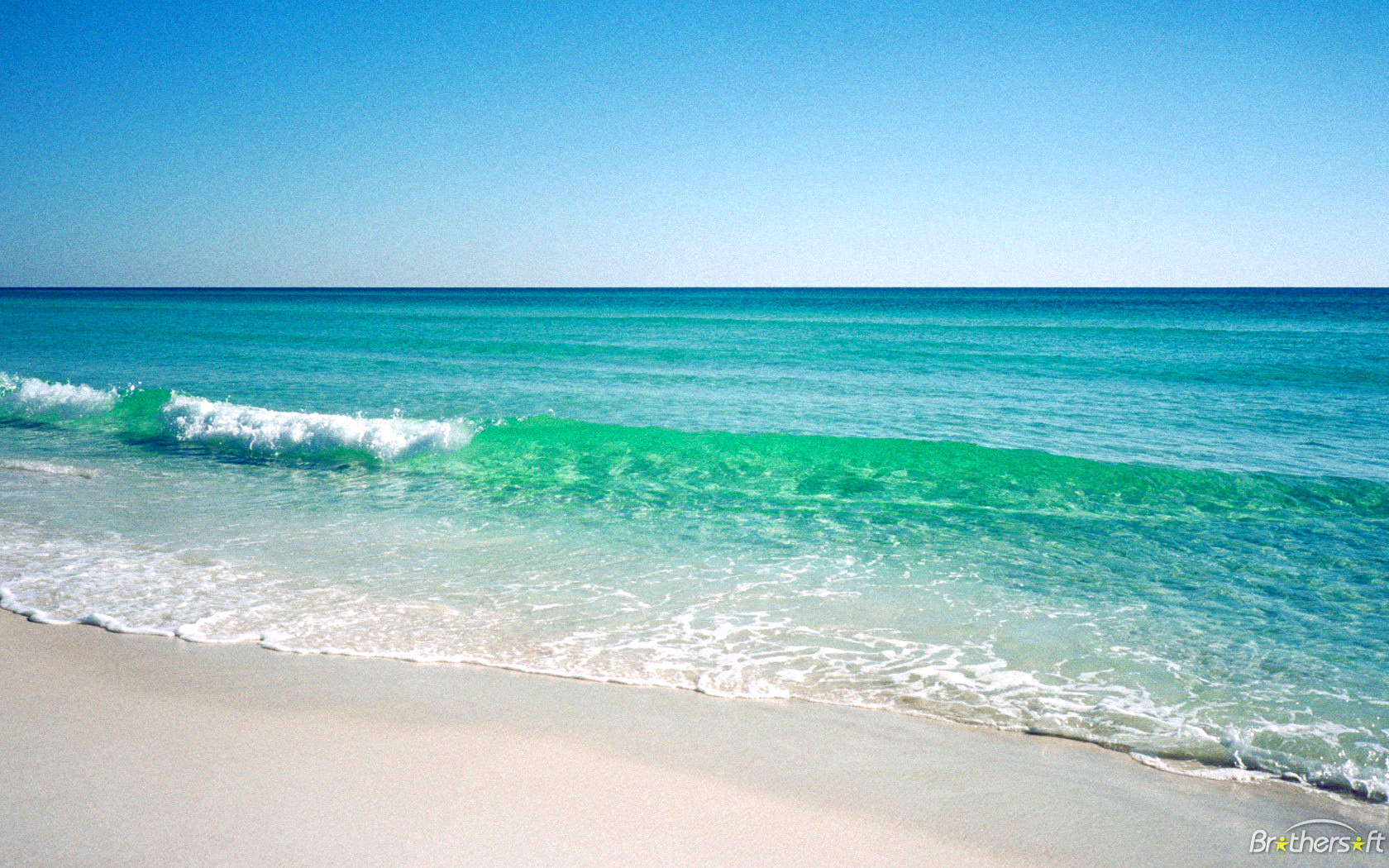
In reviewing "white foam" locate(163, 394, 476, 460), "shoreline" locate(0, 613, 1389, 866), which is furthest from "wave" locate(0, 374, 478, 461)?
"shoreline" locate(0, 613, 1389, 866)

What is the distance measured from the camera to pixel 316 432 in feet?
39.0

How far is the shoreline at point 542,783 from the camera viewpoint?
295 cm

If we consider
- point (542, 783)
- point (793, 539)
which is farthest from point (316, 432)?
point (542, 783)

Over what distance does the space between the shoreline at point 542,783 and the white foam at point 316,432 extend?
7.21m

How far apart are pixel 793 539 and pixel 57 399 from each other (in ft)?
50.2

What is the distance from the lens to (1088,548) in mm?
7148

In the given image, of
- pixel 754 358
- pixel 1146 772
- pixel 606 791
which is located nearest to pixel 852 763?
pixel 606 791

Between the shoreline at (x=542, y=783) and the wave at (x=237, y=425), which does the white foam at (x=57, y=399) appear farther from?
the shoreline at (x=542, y=783)

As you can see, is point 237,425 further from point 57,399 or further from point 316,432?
point 57,399

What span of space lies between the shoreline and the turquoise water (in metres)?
0.34

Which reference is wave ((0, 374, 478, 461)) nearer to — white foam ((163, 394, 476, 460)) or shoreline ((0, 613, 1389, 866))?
white foam ((163, 394, 476, 460))

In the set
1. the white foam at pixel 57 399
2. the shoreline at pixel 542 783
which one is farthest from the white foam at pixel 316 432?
the shoreline at pixel 542 783

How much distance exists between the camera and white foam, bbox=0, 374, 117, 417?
577 inches

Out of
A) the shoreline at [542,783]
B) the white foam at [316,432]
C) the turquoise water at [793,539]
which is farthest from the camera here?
the white foam at [316,432]
